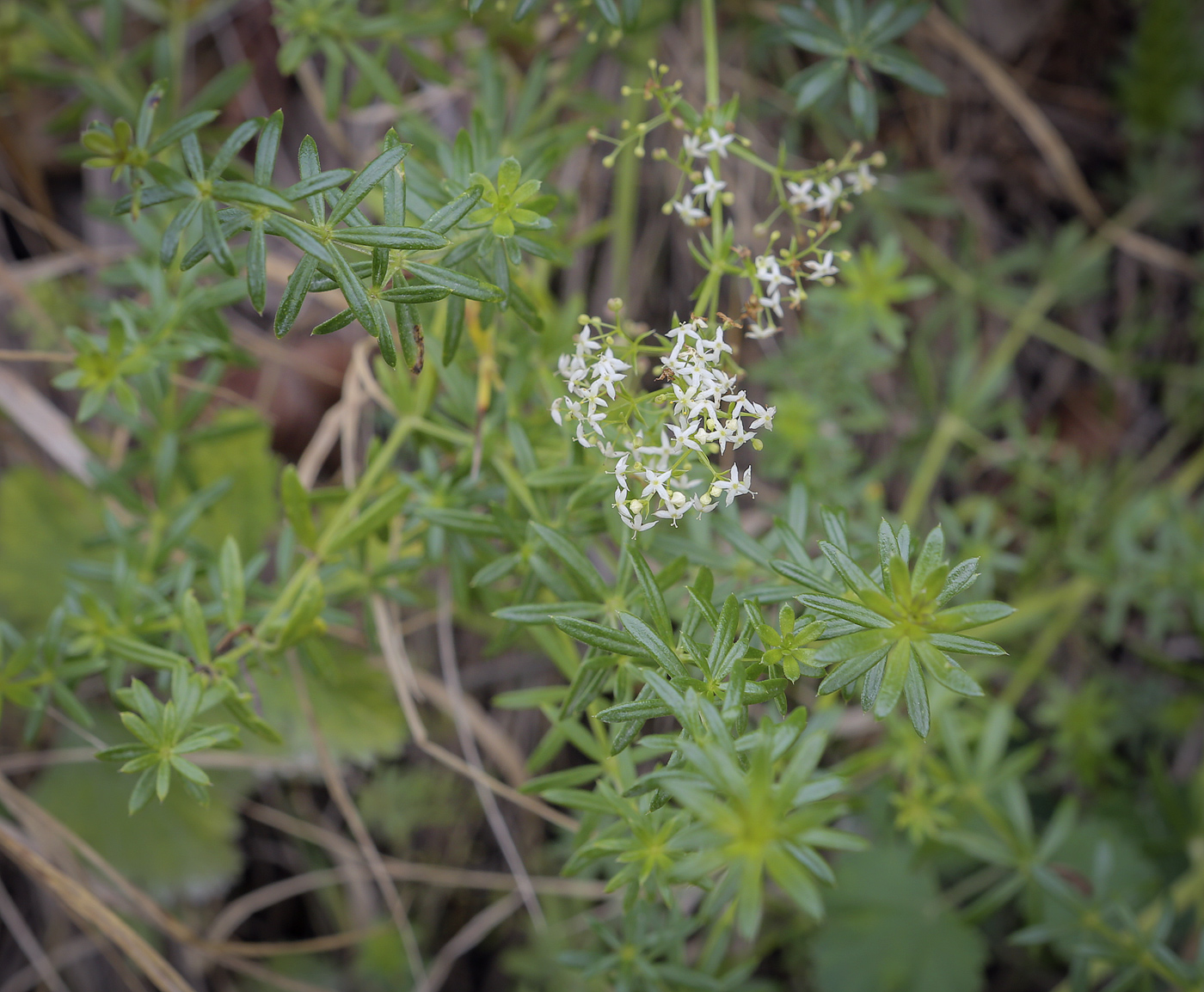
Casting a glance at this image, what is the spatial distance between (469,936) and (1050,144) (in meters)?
3.74

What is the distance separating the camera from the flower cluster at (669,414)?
1.52 meters

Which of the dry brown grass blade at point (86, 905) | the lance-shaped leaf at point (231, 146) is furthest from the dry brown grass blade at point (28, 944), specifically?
the lance-shaped leaf at point (231, 146)

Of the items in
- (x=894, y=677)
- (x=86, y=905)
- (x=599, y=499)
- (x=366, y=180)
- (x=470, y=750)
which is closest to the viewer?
(x=894, y=677)

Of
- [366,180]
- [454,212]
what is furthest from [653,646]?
[366,180]

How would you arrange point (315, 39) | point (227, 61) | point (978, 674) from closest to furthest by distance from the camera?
point (315, 39), point (978, 674), point (227, 61)

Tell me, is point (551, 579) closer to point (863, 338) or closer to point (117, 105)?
point (863, 338)

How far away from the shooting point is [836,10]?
7.52 ft

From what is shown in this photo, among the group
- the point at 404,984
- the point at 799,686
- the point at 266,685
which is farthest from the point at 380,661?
the point at 799,686

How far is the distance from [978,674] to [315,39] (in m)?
2.85

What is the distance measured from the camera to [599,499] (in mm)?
1979

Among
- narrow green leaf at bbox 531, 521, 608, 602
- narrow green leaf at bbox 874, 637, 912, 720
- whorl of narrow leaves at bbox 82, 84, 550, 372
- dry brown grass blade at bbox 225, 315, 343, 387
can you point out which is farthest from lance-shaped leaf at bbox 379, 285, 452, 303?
dry brown grass blade at bbox 225, 315, 343, 387

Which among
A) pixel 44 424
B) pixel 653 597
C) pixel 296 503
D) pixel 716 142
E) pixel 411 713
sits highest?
pixel 716 142

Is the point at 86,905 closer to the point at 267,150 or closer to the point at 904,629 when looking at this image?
the point at 267,150

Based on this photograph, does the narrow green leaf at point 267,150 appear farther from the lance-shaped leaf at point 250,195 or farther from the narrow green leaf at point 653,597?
the narrow green leaf at point 653,597
